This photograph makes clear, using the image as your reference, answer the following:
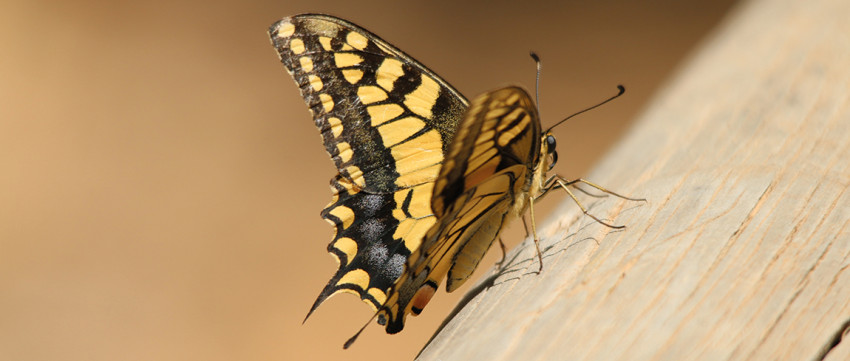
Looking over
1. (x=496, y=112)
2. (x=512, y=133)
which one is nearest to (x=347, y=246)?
(x=512, y=133)

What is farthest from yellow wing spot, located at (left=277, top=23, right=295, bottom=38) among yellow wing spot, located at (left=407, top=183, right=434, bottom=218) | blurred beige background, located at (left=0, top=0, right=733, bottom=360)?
blurred beige background, located at (left=0, top=0, right=733, bottom=360)

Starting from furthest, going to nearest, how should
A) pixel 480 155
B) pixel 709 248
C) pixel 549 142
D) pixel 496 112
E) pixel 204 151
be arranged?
pixel 204 151
pixel 549 142
pixel 480 155
pixel 496 112
pixel 709 248

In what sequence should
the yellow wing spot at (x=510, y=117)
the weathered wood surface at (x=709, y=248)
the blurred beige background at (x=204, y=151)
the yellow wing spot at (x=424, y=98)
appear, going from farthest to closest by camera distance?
1. the blurred beige background at (x=204, y=151)
2. the yellow wing spot at (x=424, y=98)
3. the yellow wing spot at (x=510, y=117)
4. the weathered wood surface at (x=709, y=248)

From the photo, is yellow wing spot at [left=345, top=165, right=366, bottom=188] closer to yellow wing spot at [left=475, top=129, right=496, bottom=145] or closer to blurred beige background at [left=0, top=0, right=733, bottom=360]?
yellow wing spot at [left=475, top=129, right=496, bottom=145]

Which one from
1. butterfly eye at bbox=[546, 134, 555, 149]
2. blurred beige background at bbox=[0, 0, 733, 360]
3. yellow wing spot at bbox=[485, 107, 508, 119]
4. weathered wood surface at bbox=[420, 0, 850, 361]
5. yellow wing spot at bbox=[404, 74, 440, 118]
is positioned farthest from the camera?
blurred beige background at bbox=[0, 0, 733, 360]

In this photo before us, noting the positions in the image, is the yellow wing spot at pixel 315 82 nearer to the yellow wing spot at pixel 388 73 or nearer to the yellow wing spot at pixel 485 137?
the yellow wing spot at pixel 388 73

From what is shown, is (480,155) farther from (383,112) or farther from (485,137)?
(383,112)

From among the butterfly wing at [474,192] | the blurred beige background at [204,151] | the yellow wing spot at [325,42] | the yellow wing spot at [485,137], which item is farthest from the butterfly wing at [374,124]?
the blurred beige background at [204,151]
